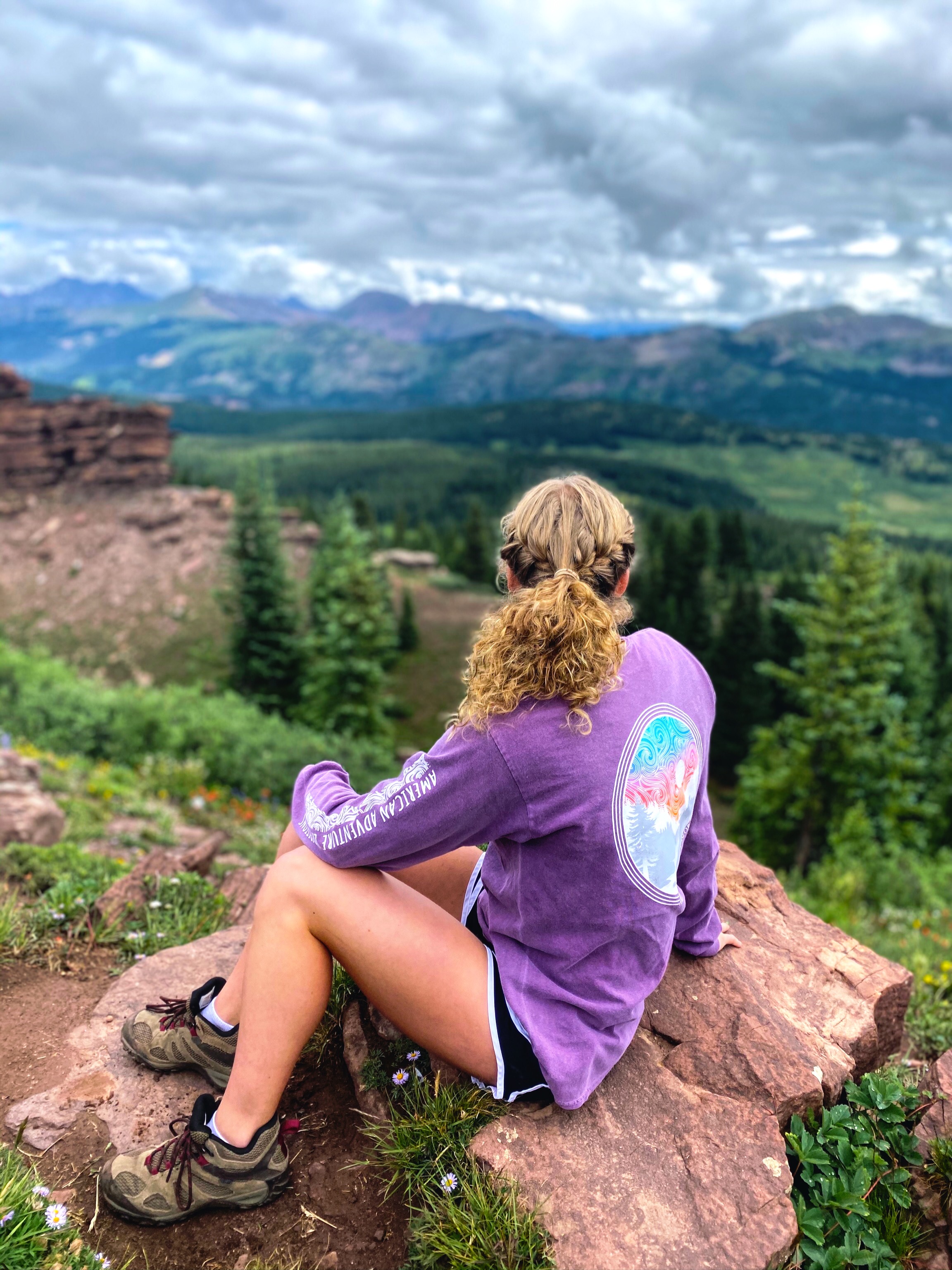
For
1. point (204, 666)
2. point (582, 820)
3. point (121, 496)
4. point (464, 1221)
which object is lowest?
point (204, 666)

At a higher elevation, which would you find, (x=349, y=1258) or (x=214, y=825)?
(x=349, y=1258)

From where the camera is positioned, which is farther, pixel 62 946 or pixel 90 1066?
pixel 62 946

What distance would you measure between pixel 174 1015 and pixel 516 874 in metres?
1.88

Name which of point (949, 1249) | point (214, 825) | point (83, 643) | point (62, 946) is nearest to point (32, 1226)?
point (62, 946)

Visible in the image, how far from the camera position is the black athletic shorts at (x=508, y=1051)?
2.92m

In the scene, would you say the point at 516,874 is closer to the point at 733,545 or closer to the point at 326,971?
the point at 326,971

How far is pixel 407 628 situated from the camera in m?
40.0

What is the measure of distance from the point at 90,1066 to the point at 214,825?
6.04 metres

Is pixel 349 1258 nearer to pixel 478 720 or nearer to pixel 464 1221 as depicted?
pixel 464 1221

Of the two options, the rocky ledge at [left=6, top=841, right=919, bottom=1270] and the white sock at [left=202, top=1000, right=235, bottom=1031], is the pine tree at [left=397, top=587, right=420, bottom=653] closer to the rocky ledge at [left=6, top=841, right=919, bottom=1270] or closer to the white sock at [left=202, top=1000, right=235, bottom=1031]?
the rocky ledge at [left=6, top=841, right=919, bottom=1270]

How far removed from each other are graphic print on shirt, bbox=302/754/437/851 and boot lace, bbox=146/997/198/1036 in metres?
1.18

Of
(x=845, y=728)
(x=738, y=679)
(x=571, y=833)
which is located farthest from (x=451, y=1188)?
A: (x=738, y=679)

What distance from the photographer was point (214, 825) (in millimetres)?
9508

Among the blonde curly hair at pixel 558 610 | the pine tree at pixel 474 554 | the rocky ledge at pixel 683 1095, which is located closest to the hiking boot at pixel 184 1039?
the rocky ledge at pixel 683 1095
